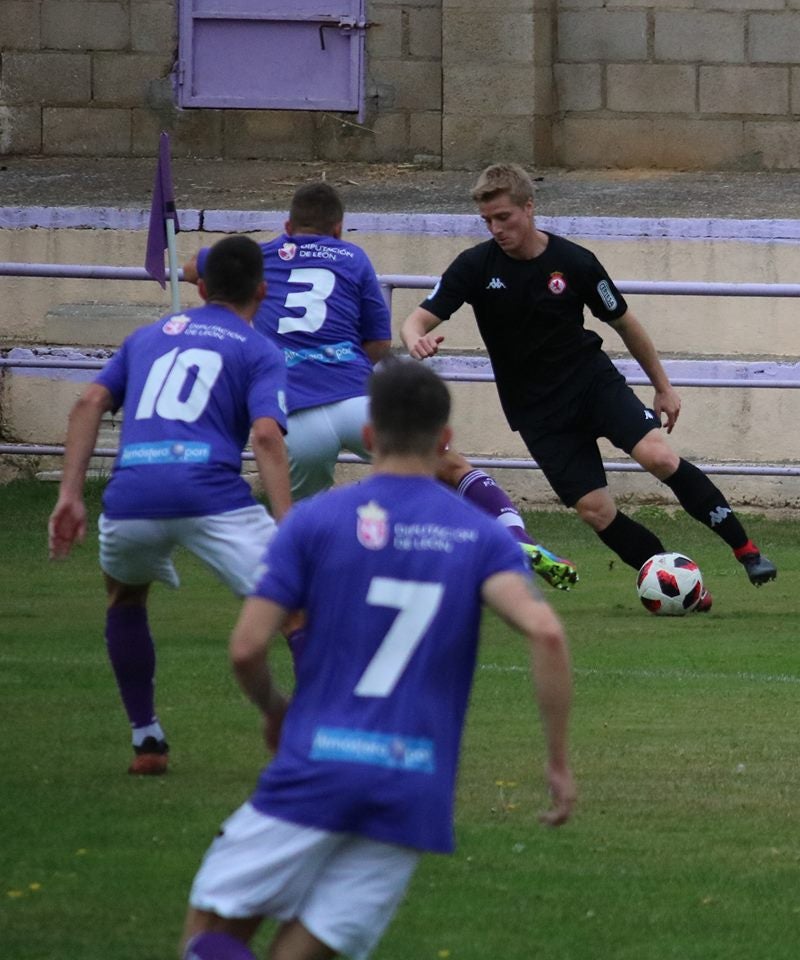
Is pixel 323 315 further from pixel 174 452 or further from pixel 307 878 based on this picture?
pixel 307 878

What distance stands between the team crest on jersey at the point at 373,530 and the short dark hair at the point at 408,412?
155mm

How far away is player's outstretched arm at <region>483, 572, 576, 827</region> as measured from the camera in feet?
11.4

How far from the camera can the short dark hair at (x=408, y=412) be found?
3.61 m

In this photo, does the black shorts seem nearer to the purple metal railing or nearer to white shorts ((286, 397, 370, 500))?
white shorts ((286, 397, 370, 500))

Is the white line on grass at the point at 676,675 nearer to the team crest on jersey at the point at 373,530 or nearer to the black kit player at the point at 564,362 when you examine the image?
the black kit player at the point at 564,362

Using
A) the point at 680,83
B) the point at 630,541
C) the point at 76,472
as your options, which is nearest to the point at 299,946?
the point at 76,472

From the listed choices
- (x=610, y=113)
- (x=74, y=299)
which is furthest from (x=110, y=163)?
(x=610, y=113)

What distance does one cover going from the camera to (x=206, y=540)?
5801 millimetres

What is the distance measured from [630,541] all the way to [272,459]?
3.94 meters

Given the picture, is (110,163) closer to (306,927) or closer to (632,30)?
(632,30)

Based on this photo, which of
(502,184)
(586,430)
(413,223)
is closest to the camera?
(502,184)

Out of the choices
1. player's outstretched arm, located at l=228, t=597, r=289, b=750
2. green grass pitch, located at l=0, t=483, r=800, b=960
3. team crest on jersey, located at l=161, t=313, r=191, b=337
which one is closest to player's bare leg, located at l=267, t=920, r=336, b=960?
player's outstretched arm, located at l=228, t=597, r=289, b=750

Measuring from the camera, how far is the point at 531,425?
903 cm

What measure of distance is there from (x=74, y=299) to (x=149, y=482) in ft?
29.7
